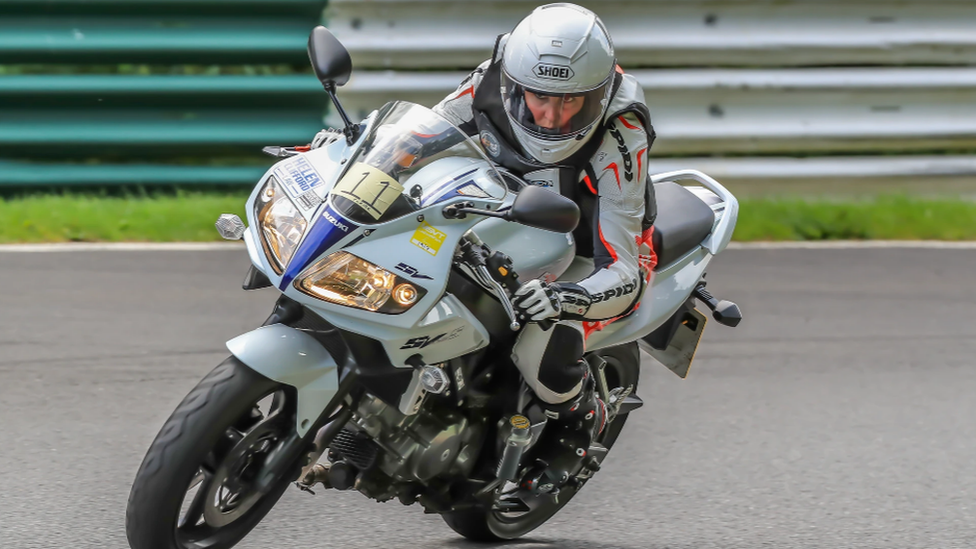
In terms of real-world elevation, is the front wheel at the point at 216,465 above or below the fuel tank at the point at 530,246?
below

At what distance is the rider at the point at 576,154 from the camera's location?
11.4 feet

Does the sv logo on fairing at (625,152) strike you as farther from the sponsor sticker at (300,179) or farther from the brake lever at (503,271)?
the sponsor sticker at (300,179)

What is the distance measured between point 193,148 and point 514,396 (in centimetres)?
478

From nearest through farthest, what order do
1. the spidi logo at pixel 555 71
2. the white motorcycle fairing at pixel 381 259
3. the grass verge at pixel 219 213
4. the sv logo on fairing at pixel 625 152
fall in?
the white motorcycle fairing at pixel 381 259 < the spidi logo at pixel 555 71 < the sv logo on fairing at pixel 625 152 < the grass verge at pixel 219 213

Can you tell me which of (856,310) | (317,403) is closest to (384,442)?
(317,403)

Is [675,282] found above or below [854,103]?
above

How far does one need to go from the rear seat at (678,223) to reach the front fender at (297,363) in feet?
4.16

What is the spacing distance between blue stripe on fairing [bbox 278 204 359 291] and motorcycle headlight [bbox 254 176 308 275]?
0.03m

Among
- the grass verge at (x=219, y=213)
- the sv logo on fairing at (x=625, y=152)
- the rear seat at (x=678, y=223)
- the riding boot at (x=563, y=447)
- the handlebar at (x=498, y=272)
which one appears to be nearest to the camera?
the handlebar at (x=498, y=272)

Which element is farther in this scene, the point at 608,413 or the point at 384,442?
the point at 608,413

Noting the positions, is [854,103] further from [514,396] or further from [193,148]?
[514,396]

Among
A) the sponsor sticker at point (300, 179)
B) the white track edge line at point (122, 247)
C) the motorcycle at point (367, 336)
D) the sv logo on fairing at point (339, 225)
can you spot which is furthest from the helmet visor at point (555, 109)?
the white track edge line at point (122, 247)

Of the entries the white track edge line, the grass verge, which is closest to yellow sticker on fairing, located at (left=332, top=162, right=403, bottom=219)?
the white track edge line

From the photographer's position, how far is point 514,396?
12.1 ft
